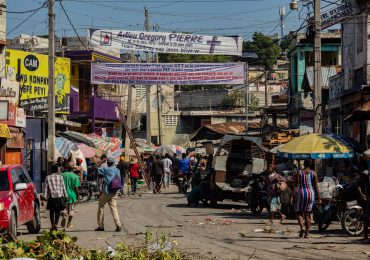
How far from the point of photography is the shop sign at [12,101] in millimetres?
31719

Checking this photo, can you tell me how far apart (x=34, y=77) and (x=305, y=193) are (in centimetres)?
2566

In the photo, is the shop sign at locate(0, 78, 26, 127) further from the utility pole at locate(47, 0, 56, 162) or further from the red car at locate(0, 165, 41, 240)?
the red car at locate(0, 165, 41, 240)

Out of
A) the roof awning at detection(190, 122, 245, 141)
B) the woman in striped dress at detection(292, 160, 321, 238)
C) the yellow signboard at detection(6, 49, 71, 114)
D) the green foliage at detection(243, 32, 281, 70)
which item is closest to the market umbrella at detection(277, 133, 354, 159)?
the woman in striped dress at detection(292, 160, 321, 238)

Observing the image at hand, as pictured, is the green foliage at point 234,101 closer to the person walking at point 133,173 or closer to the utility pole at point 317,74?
the person walking at point 133,173

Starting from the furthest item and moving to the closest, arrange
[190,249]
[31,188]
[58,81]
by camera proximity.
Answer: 1. [58,81]
2. [31,188]
3. [190,249]

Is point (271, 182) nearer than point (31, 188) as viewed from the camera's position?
No

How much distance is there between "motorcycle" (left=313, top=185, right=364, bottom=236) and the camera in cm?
1762

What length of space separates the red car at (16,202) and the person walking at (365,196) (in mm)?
7194

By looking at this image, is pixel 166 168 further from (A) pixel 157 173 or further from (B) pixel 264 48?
(B) pixel 264 48

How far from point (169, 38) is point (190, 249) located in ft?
70.8

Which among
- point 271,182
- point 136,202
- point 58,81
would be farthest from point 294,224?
point 58,81

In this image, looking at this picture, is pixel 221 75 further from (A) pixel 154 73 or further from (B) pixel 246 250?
(B) pixel 246 250

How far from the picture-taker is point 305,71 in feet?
147

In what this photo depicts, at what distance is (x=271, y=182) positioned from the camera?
2069 centimetres
